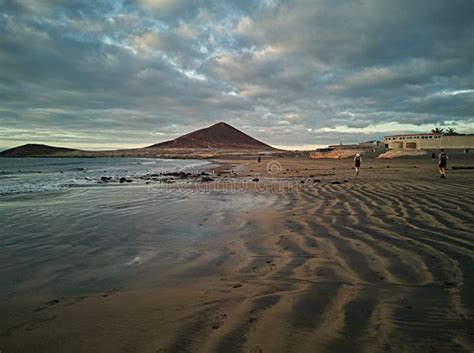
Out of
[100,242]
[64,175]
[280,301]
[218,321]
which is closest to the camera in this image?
[218,321]

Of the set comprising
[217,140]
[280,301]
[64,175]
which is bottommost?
[280,301]

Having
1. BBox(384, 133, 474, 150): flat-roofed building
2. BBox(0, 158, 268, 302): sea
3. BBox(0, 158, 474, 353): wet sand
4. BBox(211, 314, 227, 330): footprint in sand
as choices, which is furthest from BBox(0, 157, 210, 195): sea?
BBox(384, 133, 474, 150): flat-roofed building

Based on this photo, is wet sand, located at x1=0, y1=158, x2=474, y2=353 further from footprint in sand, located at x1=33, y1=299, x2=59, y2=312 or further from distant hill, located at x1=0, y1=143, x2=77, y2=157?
distant hill, located at x1=0, y1=143, x2=77, y2=157

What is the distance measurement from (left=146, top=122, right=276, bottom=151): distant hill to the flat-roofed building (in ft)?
305

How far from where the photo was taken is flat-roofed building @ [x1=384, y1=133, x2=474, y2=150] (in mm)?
51125

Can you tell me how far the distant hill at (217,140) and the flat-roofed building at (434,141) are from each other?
9288 centimetres

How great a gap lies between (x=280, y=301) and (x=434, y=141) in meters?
64.4

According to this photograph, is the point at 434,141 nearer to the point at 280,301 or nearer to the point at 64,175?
the point at 64,175

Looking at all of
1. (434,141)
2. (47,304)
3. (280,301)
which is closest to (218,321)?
(280,301)

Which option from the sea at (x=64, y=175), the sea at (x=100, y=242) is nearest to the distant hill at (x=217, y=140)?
the sea at (x=64, y=175)

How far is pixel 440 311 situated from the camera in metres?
2.49

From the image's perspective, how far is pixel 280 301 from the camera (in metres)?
2.74

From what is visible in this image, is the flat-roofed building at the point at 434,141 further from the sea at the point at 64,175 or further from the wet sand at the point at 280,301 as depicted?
the wet sand at the point at 280,301

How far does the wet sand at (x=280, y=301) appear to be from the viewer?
7.03 feet
